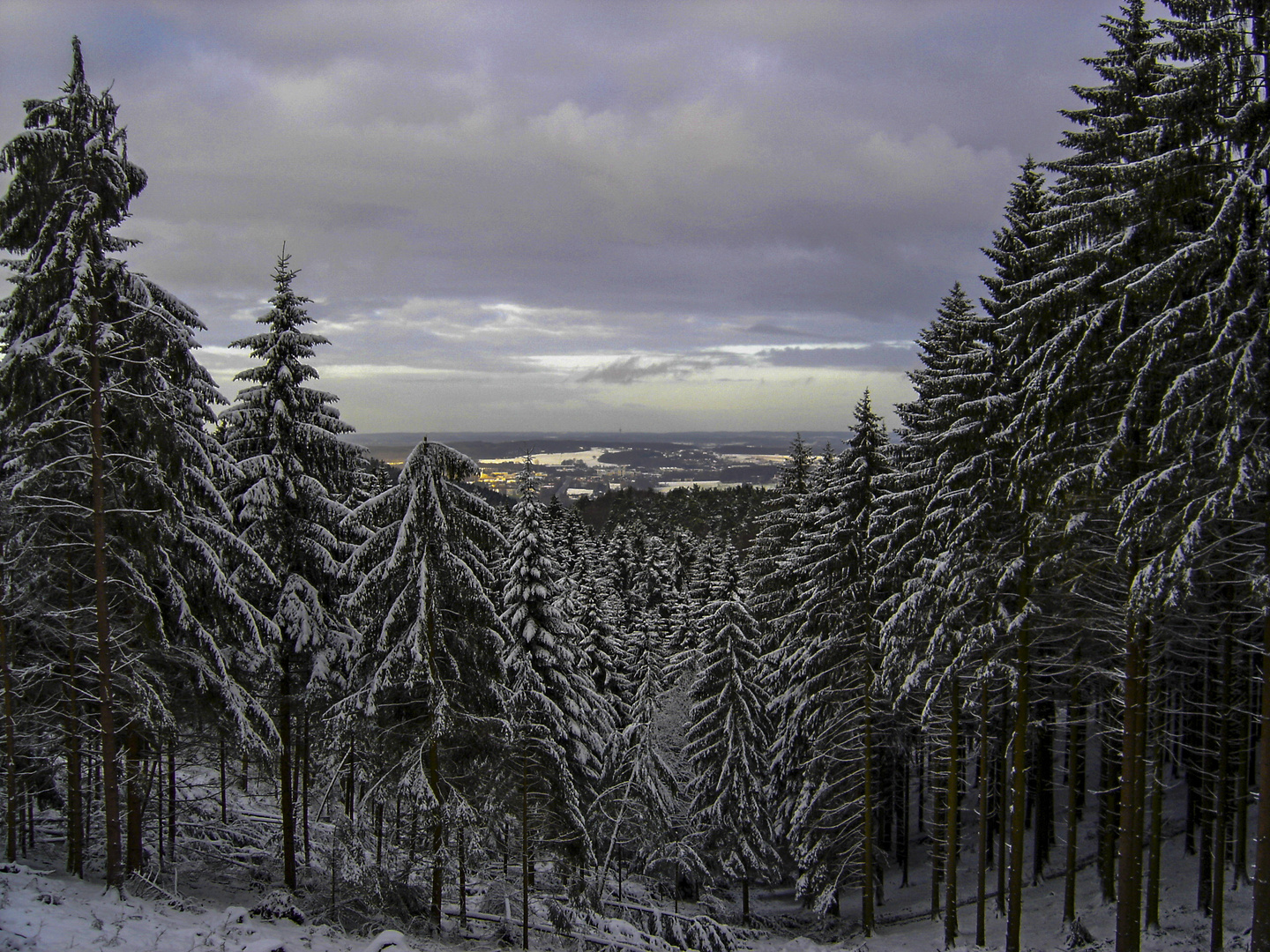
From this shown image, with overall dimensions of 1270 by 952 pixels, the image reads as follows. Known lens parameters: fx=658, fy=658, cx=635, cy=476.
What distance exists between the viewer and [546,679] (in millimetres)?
19594

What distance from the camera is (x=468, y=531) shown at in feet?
45.5

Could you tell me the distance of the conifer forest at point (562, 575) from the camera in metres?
9.86

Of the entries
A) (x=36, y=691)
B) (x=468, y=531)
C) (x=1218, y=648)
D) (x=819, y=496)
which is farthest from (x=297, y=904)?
(x=1218, y=648)

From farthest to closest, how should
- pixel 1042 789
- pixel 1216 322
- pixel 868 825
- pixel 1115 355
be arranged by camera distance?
1. pixel 1042 789
2. pixel 868 825
3. pixel 1115 355
4. pixel 1216 322

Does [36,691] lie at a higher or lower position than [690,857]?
higher

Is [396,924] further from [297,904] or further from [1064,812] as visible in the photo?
[1064,812]

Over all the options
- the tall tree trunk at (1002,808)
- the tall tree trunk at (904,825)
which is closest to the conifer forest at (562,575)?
the tall tree trunk at (1002,808)

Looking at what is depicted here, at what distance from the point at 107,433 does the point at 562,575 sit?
37.6ft

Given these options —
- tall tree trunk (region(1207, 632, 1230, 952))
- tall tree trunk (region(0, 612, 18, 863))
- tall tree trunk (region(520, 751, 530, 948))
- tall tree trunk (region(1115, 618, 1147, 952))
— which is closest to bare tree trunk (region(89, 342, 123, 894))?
tall tree trunk (region(0, 612, 18, 863))

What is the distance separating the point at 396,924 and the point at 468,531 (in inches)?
312

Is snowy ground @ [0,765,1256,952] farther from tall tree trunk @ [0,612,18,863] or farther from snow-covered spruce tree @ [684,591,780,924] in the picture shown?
snow-covered spruce tree @ [684,591,780,924]

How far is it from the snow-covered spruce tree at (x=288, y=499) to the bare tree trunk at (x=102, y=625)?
9.24ft

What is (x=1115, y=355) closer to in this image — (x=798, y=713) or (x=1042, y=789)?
(x=798, y=713)

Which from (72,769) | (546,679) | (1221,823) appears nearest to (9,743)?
(72,769)
